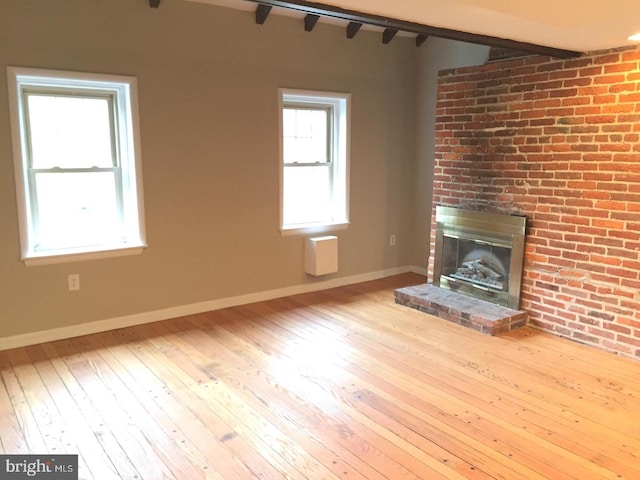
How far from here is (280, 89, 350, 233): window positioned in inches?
200

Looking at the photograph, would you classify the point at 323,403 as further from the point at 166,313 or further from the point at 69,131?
the point at 69,131

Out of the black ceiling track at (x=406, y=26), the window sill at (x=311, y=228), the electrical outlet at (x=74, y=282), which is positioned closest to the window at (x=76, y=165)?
the electrical outlet at (x=74, y=282)

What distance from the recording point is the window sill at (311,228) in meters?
5.04

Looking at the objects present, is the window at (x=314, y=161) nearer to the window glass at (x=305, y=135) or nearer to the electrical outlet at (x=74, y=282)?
the window glass at (x=305, y=135)

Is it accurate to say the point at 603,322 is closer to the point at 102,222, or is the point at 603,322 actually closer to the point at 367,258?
the point at 367,258

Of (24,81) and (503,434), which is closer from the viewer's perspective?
(503,434)

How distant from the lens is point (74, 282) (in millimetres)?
3951

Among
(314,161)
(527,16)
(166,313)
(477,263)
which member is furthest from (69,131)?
(477,263)

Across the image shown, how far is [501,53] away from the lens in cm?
437

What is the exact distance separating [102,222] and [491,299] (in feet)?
11.1

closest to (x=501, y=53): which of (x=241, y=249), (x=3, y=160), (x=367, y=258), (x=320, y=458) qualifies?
(x=367, y=258)

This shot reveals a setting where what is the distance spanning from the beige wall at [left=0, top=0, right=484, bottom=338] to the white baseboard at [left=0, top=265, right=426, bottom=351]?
0.17 feet

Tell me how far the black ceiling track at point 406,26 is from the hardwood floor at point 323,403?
7.10 ft

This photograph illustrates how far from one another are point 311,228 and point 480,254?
65.9 inches
